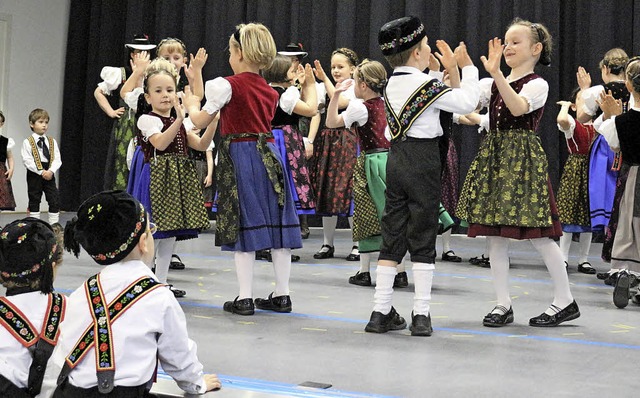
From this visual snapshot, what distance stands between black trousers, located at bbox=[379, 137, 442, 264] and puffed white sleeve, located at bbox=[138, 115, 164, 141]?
48.5 inches

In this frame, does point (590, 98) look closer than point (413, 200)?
No

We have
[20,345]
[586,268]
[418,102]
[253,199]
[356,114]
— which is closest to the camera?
[20,345]

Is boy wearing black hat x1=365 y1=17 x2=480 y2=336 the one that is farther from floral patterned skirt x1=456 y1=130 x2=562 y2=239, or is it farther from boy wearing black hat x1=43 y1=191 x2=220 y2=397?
boy wearing black hat x1=43 y1=191 x2=220 y2=397

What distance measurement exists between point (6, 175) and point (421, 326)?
5.74 metres

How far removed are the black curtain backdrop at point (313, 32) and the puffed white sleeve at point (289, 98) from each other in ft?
11.0

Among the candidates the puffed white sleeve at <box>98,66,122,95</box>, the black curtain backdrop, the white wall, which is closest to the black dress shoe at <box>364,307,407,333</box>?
the puffed white sleeve at <box>98,66,122,95</box>

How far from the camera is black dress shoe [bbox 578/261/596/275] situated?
18.2ft

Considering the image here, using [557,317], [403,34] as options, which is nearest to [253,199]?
[403,34]

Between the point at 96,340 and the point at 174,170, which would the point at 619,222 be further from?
the point at 96,340

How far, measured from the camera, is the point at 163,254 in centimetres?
417

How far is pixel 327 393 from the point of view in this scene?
2.56m

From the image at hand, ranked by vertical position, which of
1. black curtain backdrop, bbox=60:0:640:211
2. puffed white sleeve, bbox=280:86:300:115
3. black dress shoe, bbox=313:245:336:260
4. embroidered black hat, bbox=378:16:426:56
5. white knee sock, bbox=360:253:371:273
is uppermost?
black curtain backdrop, bbox=60:0:640:211

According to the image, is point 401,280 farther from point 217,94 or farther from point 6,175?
point 6,175

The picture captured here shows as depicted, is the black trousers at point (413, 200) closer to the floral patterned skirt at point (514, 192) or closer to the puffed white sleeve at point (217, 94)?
the floral patterned skirt at point (514, 192)
